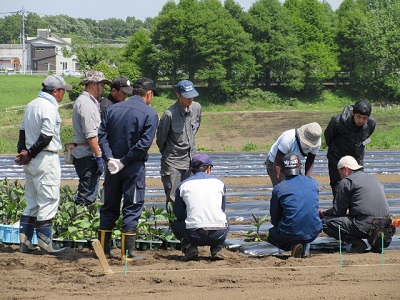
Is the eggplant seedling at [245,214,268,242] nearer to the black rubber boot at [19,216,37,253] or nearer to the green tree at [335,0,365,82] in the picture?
the black rubber boot at [19,216,37,253]

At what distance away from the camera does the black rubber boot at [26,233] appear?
830cm

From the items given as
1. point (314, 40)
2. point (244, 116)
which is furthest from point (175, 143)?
point (314, 40)

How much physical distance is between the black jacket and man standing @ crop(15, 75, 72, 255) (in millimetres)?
3566

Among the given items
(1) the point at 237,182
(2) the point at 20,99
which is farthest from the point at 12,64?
(1) the point at 237,182

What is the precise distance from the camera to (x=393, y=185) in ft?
48.8

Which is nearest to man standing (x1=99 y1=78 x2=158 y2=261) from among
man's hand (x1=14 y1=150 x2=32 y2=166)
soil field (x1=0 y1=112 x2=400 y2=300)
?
soil field (x1=0 y1=112 x2=400 y2=300)

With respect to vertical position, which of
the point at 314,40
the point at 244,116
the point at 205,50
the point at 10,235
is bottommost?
the point at 244,116

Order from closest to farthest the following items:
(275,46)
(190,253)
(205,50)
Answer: (190,253) → (205,50) → (275,46)

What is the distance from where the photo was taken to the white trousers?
810cm

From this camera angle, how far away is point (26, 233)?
27.3ft

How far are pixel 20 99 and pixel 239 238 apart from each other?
49.6 m

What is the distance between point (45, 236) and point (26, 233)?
278mm

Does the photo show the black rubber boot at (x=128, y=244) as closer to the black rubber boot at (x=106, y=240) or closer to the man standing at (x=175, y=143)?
the black rubber boot at (x=106, y=240)

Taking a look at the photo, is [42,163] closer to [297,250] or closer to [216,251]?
[216,251]
